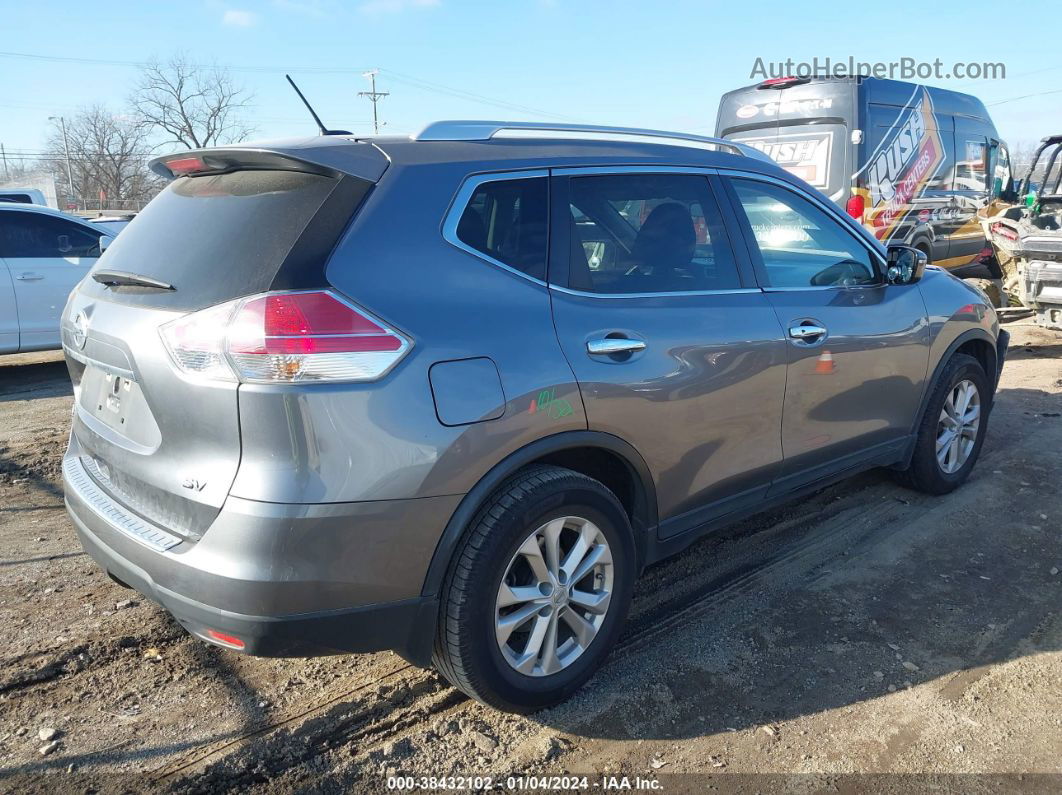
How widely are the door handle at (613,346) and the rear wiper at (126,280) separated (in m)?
1.30

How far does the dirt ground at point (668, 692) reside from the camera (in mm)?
2547

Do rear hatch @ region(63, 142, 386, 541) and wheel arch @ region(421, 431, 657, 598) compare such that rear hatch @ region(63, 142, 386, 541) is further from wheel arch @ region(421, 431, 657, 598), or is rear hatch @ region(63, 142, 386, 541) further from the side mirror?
the side mirror

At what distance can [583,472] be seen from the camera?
3.02m

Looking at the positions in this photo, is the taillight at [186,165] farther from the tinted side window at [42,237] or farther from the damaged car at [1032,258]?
the damaged car at [1032,258]

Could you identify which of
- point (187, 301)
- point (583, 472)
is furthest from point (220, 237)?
point (583, 472)

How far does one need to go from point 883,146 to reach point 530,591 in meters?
9.28

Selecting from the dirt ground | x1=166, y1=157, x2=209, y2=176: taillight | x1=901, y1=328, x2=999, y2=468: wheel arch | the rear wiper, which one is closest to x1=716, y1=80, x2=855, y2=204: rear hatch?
x1=901, y1=328, x2=999, y2=468: wheel arch

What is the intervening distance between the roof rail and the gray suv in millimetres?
12

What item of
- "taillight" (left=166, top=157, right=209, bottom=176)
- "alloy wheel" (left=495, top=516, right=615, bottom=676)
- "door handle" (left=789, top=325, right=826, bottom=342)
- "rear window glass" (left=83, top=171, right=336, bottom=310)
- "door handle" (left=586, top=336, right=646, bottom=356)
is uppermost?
"taillight" (left=166, top=157, right=209, bottom=176)

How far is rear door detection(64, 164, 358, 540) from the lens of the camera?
226 centimetres

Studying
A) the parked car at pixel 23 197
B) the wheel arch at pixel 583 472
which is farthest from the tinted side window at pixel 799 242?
the parked car at pixel 23 197

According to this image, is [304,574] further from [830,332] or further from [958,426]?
[958,426]

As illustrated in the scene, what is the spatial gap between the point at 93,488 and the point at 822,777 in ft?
8.30

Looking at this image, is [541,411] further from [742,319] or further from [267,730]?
[267,730]
